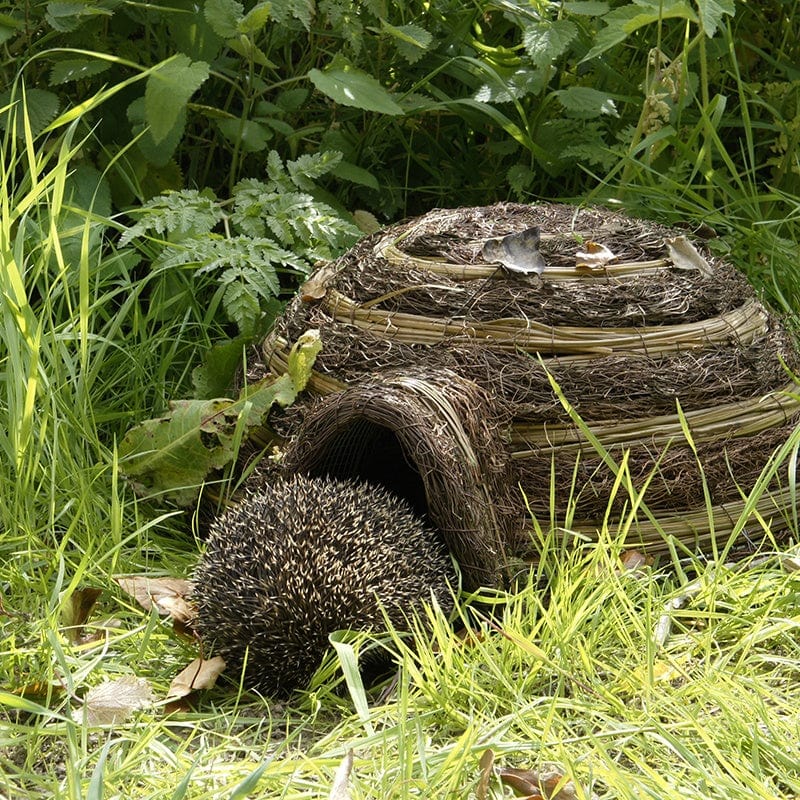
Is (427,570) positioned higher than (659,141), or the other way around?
(659,141)

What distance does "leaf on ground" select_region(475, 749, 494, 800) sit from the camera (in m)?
1.99

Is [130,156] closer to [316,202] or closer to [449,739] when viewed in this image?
[316,202]

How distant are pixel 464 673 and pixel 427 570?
381 millimetres

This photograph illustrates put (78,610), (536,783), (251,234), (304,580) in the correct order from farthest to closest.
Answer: (251,234) < (78,610) < (304,580) < (536,783)

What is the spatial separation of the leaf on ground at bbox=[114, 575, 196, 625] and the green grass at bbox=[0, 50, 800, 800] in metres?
0.04

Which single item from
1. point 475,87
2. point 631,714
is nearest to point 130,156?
point 475,87

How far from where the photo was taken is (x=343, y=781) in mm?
1958

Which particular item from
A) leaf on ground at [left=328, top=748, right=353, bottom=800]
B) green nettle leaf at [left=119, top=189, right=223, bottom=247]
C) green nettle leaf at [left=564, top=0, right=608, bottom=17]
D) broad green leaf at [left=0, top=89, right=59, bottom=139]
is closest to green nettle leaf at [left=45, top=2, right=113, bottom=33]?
broad green leaf at [left=0, top=89, right=59, bottom=139]

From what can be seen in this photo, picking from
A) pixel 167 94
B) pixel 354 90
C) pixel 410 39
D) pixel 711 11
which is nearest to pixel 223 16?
pixel 167 94

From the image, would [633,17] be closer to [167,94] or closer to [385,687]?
[167,94]

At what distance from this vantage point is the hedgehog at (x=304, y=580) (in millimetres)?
2523

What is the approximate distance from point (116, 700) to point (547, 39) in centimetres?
280

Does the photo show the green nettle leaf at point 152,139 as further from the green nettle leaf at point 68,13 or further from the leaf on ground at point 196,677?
the leaf on ground at point 196,677

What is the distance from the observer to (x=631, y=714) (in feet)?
7.42
